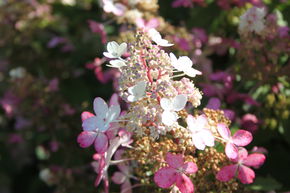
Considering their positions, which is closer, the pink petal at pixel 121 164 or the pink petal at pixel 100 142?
the pink petal at pixel 100 142

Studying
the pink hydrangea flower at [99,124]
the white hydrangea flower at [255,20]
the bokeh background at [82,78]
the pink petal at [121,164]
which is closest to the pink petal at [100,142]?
the pink hydrangea flower at [99,124]

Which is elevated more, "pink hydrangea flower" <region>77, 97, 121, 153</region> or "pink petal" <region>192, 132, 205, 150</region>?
"pink petal" <region>192, 132, 205, 150</region>

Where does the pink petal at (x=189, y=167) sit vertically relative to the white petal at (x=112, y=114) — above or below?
below

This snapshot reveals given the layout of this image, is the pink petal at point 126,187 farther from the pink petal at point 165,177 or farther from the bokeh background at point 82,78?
the bokeh background at point 82,78

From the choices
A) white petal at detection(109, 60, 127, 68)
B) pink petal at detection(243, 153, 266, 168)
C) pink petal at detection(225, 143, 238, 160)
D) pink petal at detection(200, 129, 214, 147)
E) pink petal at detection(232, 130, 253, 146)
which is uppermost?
white petal at detection(109, 60, 127, 68)

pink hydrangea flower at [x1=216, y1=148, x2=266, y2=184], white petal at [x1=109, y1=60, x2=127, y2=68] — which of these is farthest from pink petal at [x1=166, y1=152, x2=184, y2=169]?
white petal at [x1=109, y1=60, x2=127, y2=68]

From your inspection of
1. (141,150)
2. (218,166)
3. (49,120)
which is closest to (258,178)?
(218,166)

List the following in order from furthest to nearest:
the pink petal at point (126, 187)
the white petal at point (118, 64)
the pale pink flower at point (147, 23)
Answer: the pale pink flower at point (147, 23) → the pink petal at point (126, 187) → the white petal at point (118, 64)

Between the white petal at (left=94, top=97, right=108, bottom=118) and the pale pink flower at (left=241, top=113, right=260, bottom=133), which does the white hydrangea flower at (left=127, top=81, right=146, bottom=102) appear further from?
the pale pink flower at (left=241, top=113, right=260, bottom=133)
